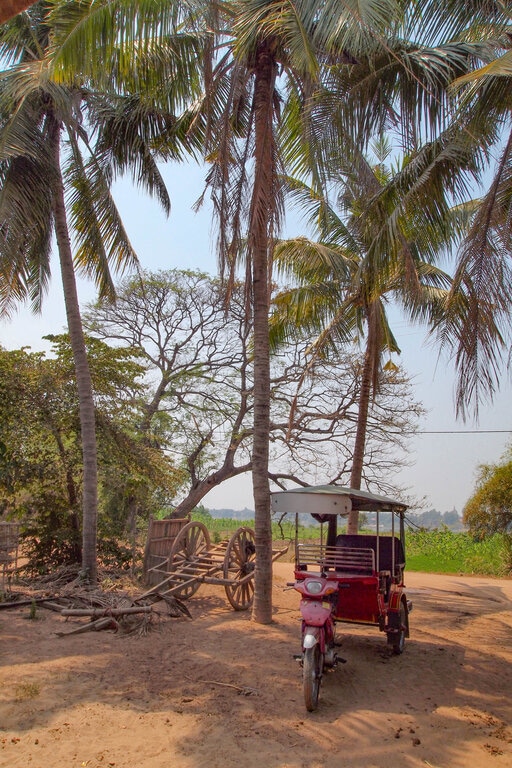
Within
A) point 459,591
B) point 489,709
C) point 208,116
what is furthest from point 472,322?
point 459,591

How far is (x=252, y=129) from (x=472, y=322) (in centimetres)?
483

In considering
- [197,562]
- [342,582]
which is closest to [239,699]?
[342,582]

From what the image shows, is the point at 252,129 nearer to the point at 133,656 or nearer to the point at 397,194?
the point at 397,194

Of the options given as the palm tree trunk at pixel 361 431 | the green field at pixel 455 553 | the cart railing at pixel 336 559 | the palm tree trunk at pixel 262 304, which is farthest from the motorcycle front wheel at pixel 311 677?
the green field at pixel 455 553

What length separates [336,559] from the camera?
→ 7352 millimetres

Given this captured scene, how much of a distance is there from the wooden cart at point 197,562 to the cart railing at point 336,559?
1.99m

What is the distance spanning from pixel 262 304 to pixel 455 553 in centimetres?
2032

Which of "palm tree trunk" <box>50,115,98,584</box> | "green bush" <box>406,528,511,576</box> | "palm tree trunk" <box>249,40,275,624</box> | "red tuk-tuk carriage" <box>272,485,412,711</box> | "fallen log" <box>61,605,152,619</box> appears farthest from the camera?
"green bush" <box>406,528,511,576</box>

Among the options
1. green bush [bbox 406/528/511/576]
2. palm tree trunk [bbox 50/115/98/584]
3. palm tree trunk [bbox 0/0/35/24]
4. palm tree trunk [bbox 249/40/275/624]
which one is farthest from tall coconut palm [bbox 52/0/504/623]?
green bush [bbox 406/528/511/576]

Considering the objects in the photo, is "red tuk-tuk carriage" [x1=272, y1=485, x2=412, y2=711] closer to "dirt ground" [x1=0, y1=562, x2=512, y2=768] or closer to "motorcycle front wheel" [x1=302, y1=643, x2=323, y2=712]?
"motorcycle front wheel" [x1=302, y1=643, x2=323, y2=712]

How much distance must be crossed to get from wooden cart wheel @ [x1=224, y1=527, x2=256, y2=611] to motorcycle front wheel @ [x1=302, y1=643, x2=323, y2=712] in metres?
4.03

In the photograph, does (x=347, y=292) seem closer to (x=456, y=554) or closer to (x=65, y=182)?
(x=65, y=182)

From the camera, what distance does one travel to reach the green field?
65.3ft

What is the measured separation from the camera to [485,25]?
275 inches
